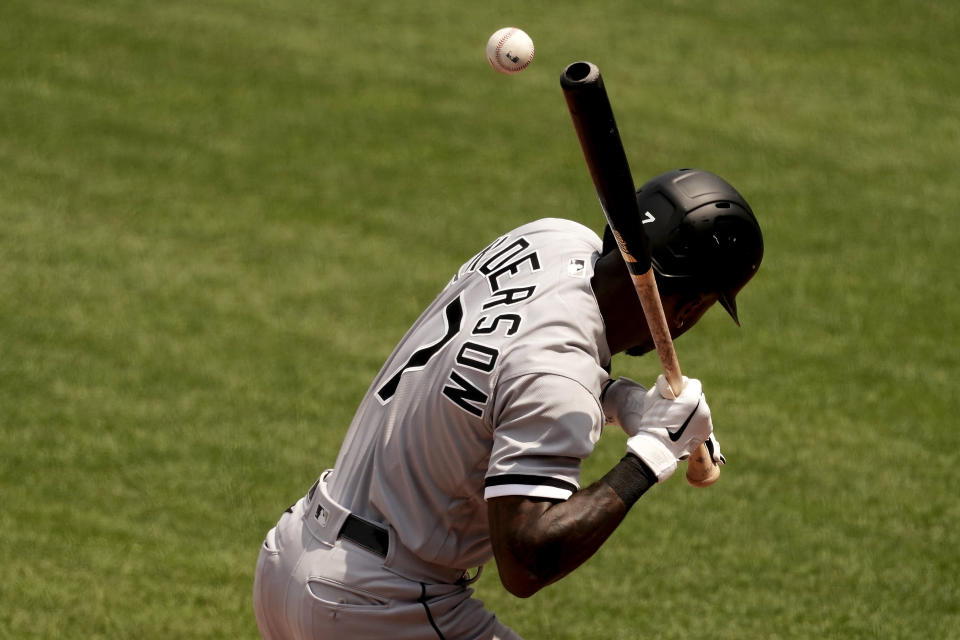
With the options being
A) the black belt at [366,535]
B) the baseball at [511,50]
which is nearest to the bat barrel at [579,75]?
the baseball at [511,50]

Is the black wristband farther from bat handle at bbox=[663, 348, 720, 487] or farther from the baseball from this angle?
the baseball

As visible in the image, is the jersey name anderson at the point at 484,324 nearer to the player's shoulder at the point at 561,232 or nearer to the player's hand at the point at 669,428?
the player's shoulder at the point at 561,232

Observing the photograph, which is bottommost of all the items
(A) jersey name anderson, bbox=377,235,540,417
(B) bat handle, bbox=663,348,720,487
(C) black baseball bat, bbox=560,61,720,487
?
(B) bat handle, bbox=663,348,720,487

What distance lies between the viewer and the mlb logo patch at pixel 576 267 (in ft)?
11.8

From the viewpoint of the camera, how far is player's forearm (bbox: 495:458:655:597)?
318 centimetres

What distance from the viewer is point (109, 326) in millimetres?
8086

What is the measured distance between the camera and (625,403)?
3.88 m

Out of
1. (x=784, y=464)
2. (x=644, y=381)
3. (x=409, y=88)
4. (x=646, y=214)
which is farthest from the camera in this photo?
(x=409, y=88)

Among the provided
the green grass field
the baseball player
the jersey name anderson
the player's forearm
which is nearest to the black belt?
the baseball player

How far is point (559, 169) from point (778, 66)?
2897 mm

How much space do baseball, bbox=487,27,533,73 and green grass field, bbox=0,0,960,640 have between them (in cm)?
299

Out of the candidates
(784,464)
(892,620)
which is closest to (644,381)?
(784,464)

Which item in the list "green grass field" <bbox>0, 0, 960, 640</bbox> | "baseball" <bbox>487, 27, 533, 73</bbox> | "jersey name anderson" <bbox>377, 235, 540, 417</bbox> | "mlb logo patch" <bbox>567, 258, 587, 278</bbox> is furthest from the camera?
"green grass field" <bbox>0, 0, 960, 640</bbox>

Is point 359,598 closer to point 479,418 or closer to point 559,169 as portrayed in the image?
point 479,418
